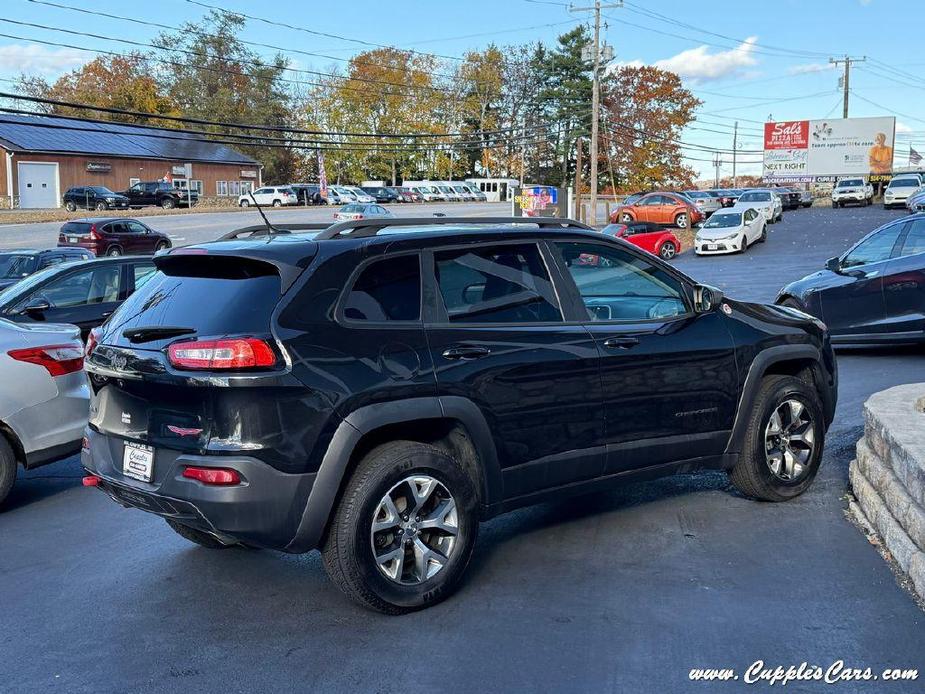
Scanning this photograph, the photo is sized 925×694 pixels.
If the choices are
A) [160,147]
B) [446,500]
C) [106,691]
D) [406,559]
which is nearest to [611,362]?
[446,500]

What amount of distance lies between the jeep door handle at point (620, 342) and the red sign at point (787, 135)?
274 feet

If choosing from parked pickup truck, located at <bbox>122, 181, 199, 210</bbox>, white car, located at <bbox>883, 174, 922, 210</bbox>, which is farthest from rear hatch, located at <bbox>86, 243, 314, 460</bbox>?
parked pickup truck, located at <bbox>122, 181, 199, 210</bbox>

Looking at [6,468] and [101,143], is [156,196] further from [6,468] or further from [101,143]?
[6,468]

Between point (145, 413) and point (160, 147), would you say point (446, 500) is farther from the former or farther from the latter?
point (160, 147)

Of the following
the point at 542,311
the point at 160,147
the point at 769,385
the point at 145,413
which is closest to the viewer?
the point at 145,413

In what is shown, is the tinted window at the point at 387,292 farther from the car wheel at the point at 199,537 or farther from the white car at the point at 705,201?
the white car at the point at 705,201

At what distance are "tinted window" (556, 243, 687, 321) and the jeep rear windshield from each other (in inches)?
72.7

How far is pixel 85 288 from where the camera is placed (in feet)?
→ 39.5

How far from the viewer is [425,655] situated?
13.4 feet

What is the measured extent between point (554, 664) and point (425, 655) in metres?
0.56

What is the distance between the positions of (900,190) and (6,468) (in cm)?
5594

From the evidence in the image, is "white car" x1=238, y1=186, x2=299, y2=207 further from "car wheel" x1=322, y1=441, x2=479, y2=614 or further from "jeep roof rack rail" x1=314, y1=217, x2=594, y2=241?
"car wheel" x1=322, y1=441, x2=479, y2=614

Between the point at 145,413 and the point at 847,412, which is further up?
the point at 145,413

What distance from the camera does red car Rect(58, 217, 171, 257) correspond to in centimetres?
3303
